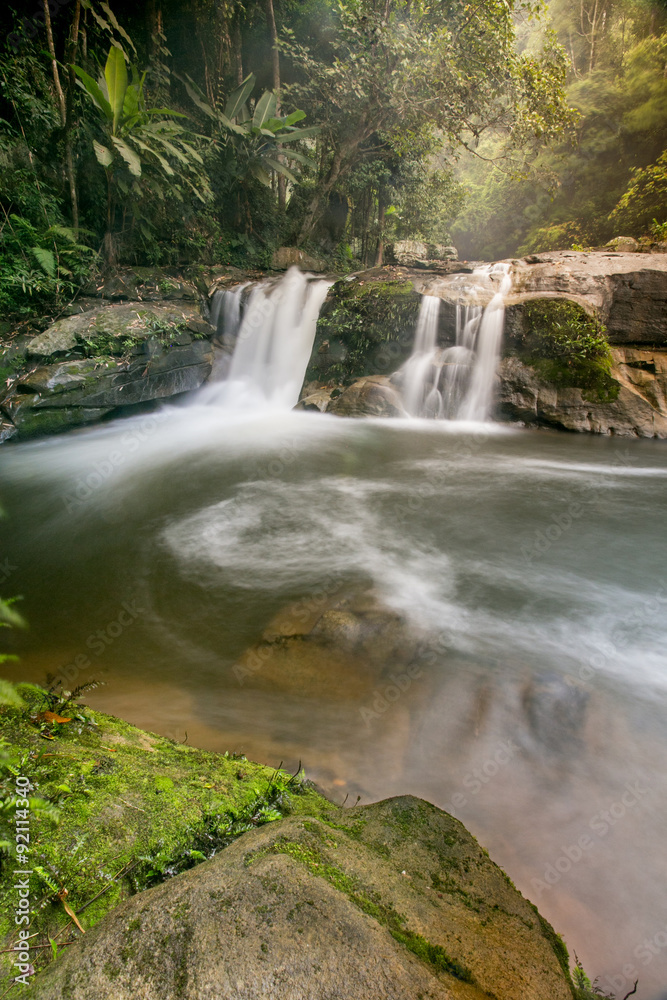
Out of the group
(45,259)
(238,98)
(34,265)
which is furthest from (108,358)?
(238,98)

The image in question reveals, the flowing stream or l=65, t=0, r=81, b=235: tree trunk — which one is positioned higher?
l=65, t=0, r=81, b=235: tree trunk

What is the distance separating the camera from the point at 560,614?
3572 millimetres

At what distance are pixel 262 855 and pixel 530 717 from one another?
5.93 ft

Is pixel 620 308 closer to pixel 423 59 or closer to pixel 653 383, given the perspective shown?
pixel 653 383

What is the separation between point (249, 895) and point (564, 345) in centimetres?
1000

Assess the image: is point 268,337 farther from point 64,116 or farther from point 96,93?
point 64,116

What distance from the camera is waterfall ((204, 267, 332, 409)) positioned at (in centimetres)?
1134

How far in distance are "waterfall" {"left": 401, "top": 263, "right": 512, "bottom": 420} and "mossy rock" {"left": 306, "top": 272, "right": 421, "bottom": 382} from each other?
14.1 inches

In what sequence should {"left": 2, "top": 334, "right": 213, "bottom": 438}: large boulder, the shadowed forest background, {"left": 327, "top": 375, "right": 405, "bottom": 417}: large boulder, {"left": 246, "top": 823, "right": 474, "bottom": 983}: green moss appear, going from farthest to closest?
{"left": 327, "top": 375, "right": 405, "bottom": 417}: large boulder < the shadowed forest background < {"left": 2, "top": 334, "right": 213, "bottom": 438}: large boulder < {"left": 246, "top": 823, "right": 474, "bottom": 983}: green moss

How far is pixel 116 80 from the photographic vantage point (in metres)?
8.27

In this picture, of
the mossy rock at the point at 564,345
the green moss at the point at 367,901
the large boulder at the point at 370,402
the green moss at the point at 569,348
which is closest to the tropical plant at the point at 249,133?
the large boulder at the point at 370,402

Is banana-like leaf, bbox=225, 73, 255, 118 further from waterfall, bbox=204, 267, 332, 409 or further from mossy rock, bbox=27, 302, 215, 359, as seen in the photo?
mossy rock, bbox=27, 302, 215, 359

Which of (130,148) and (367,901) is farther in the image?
(130,148)

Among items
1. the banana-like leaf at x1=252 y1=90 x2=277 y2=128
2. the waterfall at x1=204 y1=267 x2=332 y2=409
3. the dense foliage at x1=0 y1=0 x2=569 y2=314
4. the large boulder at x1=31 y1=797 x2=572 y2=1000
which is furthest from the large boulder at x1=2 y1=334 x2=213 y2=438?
the large boulder at x1=31 y1=797 x2=572 y2=1000
